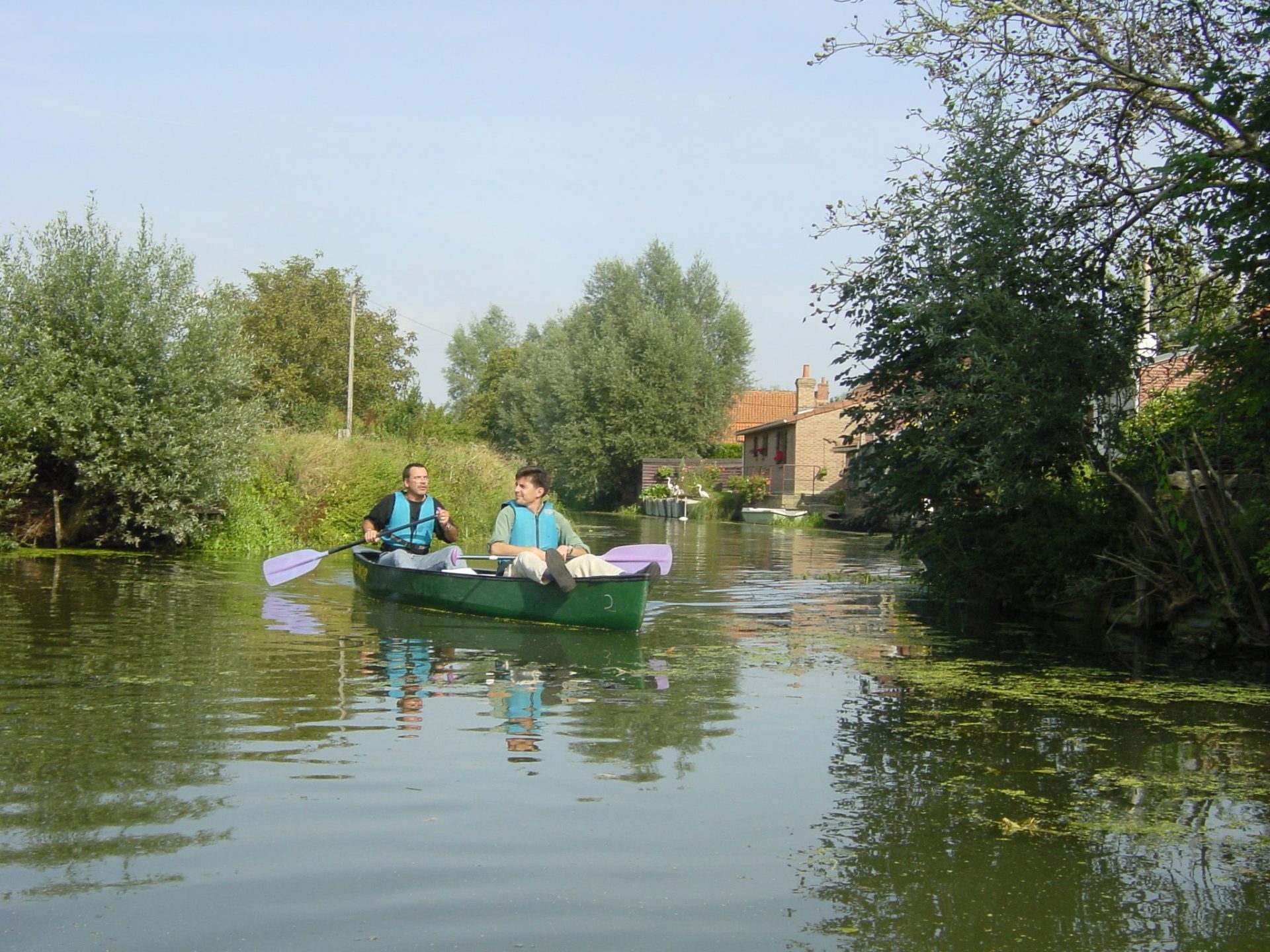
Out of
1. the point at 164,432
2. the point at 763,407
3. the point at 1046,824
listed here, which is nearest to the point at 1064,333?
the point at 1046,824

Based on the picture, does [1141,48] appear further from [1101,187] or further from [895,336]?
[895,336]

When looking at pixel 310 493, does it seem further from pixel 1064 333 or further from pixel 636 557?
pixel 1064 333

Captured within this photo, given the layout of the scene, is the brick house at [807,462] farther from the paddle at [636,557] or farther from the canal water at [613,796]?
the canal water at [613,796]

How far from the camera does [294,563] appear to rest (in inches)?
524

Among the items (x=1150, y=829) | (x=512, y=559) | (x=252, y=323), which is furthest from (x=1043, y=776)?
(x=252, y=323)

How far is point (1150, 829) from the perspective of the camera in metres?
5.06

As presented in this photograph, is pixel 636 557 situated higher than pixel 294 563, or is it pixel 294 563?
pixel 636 557

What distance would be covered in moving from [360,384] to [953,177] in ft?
100

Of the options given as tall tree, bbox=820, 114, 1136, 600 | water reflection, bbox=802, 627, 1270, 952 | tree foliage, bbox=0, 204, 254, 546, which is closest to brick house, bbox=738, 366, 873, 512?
tree foliage, bbox=0, 204, 254, 546

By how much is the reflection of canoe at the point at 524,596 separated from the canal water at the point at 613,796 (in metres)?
0.32

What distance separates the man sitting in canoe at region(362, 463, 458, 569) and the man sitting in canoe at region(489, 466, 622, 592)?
4.17 feet

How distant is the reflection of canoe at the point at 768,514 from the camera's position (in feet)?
134

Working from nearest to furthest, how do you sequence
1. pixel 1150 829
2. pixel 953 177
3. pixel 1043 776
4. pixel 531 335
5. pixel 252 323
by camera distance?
pixel 1150 829
pixel 1043 776
pixel 953 177
pixel 252 323
pixel 531 335

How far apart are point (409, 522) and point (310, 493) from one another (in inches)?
371
